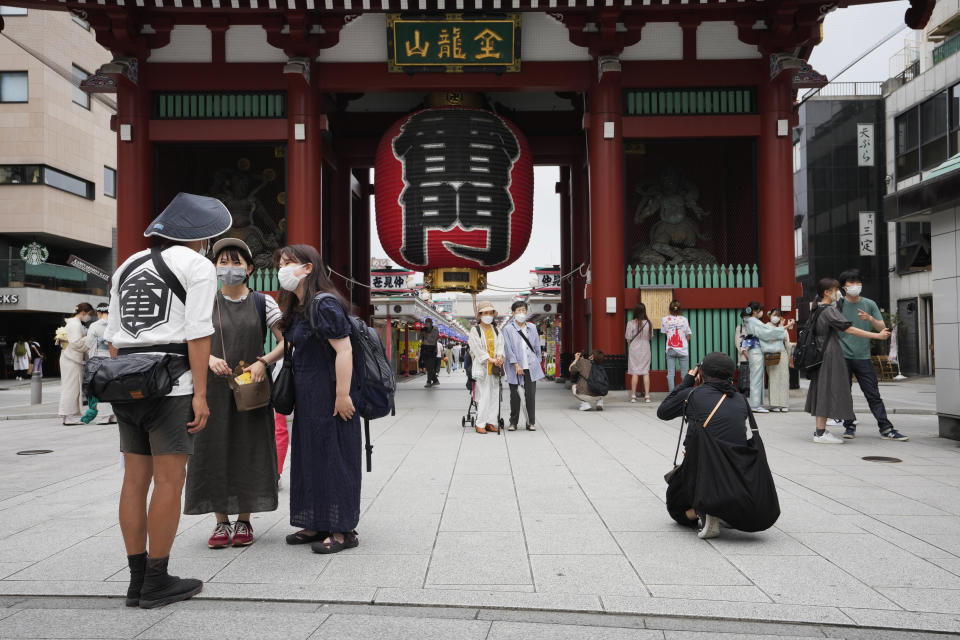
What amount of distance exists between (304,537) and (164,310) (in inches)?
63.8

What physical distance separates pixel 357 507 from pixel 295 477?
41 centimetres

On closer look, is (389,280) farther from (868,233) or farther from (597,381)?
(868,233)

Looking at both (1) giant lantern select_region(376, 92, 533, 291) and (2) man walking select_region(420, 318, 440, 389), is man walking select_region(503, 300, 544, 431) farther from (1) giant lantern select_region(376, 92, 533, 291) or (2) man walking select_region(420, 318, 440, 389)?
(2) man walking select_region(420, 318, 440, 389)

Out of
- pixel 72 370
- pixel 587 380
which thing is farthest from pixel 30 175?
pixel 587 380

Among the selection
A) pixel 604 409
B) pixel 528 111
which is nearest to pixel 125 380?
pixel 604 409

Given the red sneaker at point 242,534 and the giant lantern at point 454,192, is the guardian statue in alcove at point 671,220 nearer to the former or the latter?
the giant lantern at point 454,192

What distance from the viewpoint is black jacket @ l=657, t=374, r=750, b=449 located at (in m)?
4.21

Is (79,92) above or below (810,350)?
above

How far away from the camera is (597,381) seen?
451 inches

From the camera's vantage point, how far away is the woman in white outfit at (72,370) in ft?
34.9

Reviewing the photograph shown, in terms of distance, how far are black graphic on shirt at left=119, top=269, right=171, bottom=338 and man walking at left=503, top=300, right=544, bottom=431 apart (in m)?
6.07

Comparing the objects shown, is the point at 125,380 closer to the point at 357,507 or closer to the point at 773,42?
the point at 357,507

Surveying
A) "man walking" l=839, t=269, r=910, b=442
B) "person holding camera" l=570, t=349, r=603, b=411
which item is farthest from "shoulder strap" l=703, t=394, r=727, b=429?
"person holding camera" l=570, t=349, r=603, b=411

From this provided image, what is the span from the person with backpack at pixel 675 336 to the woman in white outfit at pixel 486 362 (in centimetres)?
Answer: 415
